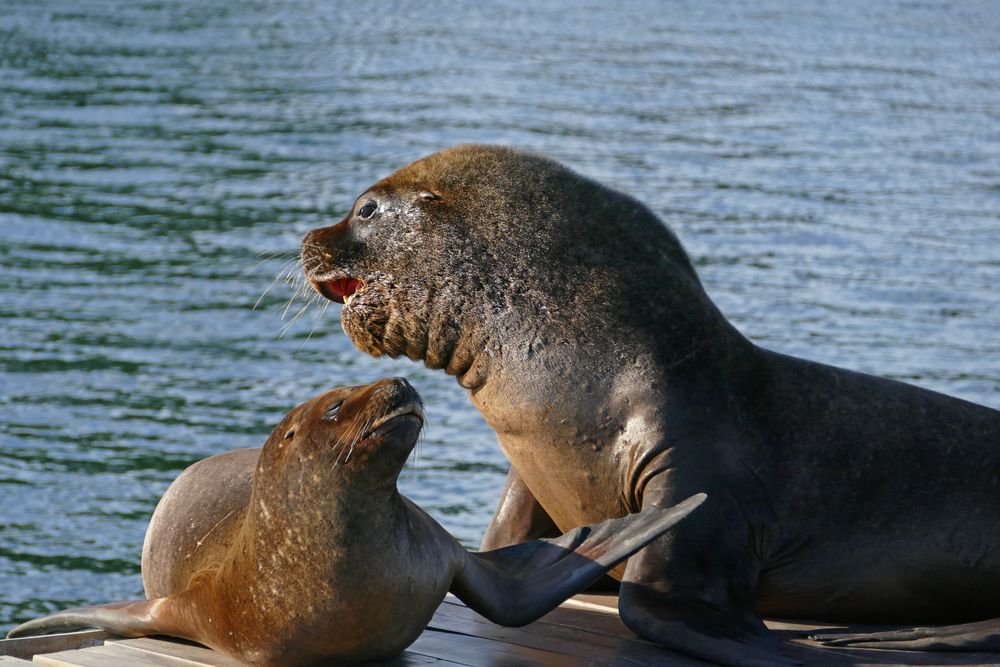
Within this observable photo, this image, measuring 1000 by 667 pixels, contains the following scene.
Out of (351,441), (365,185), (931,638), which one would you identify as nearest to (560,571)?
(351,441)

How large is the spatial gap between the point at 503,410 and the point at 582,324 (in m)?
0.37

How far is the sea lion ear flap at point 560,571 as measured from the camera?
4.83 metres

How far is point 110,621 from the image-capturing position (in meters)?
5.24

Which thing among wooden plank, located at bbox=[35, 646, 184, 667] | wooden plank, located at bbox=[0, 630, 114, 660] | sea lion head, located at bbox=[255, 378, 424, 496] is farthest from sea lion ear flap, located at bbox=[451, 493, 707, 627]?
wooden plank, located at bbox=[0, 630, 114, 660]

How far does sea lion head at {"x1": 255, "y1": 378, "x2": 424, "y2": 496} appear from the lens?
4523 mm

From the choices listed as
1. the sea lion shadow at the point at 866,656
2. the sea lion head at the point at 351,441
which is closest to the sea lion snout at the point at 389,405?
the sea lion head at the point at 351,441

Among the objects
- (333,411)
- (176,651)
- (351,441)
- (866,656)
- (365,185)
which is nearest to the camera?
(351,441)

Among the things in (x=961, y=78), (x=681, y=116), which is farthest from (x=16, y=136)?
(x=961, y=78)

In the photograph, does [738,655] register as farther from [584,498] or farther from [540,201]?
[540,201]

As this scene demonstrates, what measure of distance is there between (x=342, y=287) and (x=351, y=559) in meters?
1.56

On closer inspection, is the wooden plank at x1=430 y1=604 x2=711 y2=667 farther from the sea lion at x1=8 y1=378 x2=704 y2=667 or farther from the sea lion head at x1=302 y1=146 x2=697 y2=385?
the sea lion head at x1=302 y1=146 x2=697 y2=385

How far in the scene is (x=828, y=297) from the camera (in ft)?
48.0

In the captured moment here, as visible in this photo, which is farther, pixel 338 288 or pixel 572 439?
pixel 338 288

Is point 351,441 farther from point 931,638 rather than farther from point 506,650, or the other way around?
point 931,638
